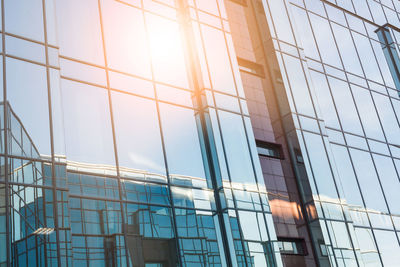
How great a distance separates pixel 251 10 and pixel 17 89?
1626 centimetres

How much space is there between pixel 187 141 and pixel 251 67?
8.27 metres

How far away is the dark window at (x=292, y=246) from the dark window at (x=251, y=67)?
8.80 m

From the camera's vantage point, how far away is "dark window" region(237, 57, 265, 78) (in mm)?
24016

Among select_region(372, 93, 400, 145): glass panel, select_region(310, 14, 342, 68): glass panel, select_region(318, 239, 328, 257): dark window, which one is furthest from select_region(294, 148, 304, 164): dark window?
select_region(372, 93, 400, 145): glass panel

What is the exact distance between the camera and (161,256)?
1482 centimetres

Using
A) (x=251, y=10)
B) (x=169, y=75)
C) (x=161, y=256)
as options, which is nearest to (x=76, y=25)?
(x=169, y=75)

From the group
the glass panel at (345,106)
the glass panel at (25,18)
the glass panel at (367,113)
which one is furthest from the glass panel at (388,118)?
the glass panel at (25,18)

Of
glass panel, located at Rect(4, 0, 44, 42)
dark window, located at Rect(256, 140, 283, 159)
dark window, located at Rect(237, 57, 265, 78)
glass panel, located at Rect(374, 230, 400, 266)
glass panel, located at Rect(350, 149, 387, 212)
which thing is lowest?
glass panel, located at Rect(374, 230, 400, 266)

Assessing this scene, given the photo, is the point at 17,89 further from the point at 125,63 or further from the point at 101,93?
the point at 125,63

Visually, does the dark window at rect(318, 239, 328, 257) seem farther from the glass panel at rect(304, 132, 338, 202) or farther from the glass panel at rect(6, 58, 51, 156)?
the glass panel at rect(6, 58, 51, 156)

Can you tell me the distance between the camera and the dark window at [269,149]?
72.9 feet

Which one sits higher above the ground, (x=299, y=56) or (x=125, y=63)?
(x=299, y=56)

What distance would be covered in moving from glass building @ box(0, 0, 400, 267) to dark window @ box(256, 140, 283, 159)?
7 cm

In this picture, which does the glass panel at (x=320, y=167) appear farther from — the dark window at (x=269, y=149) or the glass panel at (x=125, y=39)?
the glass panel at (x=125, y=39)
